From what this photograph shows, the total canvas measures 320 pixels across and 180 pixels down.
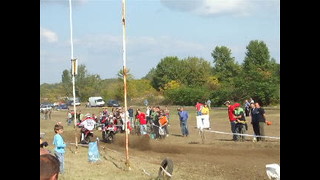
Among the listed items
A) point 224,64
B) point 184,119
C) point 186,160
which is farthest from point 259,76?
point 186,160

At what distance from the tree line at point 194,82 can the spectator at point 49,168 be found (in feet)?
177

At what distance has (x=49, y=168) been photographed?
3.07 m

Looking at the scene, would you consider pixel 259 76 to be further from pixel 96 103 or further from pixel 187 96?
pixel 96 103

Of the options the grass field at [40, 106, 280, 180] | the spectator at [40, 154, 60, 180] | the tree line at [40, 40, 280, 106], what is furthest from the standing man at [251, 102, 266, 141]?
the tree line at [40, 40, 280, 106]

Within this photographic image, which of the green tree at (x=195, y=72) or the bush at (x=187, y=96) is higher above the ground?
the green tree at (x=195, y=72)

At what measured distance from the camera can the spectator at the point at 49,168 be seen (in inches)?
120

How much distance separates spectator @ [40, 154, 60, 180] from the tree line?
54.0 meters

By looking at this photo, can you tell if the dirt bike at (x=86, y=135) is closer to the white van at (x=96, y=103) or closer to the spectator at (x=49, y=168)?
the spectator at (x=49, y=168)

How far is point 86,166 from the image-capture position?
1466cm

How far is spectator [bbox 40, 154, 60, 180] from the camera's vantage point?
120 inches

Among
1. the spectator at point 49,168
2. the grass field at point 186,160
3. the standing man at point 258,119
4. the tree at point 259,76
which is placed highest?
the tree at point 259,76

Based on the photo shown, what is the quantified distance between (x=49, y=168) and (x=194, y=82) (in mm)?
83715

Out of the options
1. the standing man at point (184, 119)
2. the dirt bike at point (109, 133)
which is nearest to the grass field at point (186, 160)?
the dirt bike at point (109, 133)
